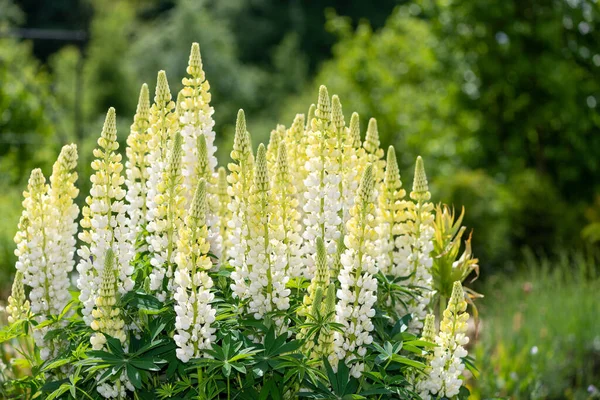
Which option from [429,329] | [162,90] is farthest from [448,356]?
[162,90]

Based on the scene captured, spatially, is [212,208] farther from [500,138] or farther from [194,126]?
[500,138]

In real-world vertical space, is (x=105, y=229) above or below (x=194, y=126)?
below

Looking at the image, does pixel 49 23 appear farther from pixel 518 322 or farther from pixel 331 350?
pixel 331 350

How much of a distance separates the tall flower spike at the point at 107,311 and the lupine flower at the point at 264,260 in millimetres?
437

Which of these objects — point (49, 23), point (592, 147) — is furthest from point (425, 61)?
point (49, 23)

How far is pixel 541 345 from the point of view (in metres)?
5.19

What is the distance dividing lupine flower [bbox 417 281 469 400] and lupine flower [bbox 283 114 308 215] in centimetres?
76

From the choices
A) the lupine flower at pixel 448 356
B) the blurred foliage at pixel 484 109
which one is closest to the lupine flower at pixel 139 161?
the lupine flower at pixel 448 356

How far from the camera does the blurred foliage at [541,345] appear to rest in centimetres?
477

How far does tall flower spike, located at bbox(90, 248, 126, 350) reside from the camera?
2.51m

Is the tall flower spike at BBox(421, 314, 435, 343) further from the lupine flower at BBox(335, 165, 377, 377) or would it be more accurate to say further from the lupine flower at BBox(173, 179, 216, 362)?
the lupine flower at BBox(173, 179, 216, 362)

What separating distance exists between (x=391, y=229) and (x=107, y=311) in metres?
1.14

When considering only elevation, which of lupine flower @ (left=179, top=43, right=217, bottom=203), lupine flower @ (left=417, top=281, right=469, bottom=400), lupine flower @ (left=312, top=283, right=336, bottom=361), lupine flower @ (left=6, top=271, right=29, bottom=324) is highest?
lupine flower @ (left=179, top=43, right=217, bottom=203)

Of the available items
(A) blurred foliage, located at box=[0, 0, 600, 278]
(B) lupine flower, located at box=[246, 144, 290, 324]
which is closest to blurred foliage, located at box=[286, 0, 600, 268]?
(A) blurred foliage, located at box=[0, 0, 600, 278]
